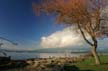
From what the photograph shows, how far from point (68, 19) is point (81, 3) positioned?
3.03 metres

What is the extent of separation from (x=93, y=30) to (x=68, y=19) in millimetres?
3881

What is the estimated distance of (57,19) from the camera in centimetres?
3806

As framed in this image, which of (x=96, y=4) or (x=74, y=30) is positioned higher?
(x=96, y=4)

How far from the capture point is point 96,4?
3678 centimetres

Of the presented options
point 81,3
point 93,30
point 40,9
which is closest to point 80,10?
point 81,3

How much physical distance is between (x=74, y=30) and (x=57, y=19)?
3.24 meters

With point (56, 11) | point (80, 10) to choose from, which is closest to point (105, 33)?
point (80, 10)

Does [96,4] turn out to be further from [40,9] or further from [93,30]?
[40,9]

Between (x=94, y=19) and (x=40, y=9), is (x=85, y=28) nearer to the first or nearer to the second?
(x=94, y=19)

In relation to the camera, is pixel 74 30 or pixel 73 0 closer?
pixel 73 0

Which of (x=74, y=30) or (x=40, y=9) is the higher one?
(x=40, y=9)

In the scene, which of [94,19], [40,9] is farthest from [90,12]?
[40,9]

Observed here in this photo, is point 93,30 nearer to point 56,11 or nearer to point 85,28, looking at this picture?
point 85,28

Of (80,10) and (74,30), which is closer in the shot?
(80,10)
